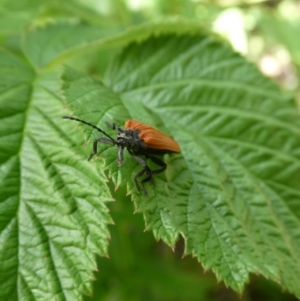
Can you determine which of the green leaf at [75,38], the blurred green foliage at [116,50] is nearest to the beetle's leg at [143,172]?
the green leaf at [75,38]

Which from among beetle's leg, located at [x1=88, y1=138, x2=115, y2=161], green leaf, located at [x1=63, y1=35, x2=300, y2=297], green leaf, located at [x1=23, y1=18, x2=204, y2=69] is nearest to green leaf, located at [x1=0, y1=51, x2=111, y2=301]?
beetle's leg, located at [x1=88, y1=138, x2=115, y2=161]

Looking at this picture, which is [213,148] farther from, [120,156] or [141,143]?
[120,156]

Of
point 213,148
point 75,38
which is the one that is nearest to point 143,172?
point 213,148

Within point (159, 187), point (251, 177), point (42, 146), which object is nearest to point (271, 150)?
point (251, 177)

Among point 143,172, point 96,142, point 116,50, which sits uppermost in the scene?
point 116,50

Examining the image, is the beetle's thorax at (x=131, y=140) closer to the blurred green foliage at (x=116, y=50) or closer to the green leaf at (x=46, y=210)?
the green leaf at (x=46, y=210)

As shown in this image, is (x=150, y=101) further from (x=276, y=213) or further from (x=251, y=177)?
(x=276, y=213)
